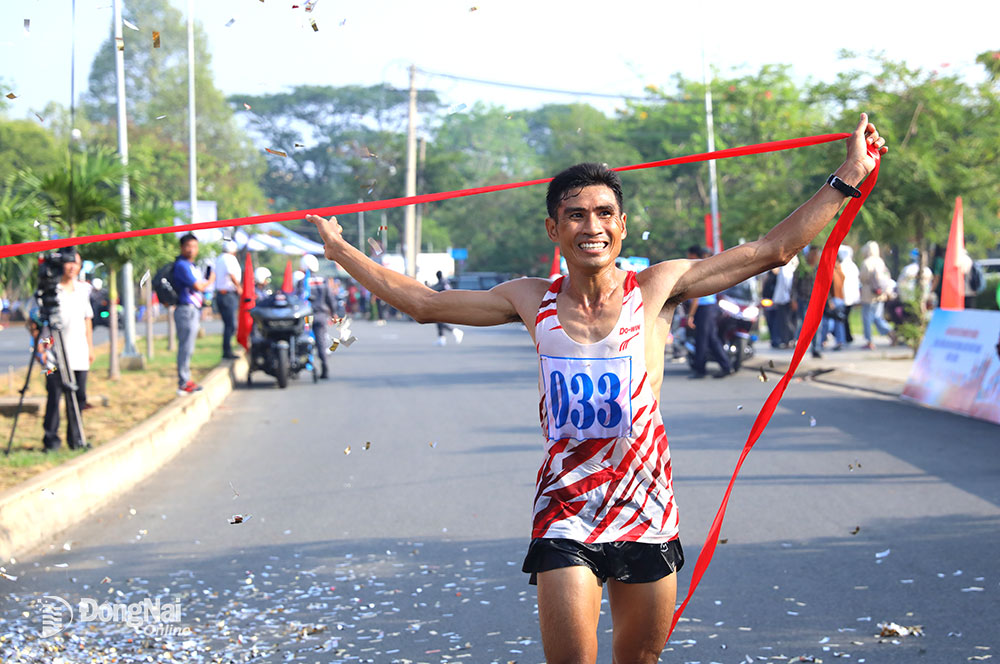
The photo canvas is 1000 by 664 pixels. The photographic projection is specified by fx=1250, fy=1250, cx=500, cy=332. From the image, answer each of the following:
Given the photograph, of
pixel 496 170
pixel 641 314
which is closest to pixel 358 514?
pixel 641 314

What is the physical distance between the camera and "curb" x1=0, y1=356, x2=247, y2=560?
23.1 ft

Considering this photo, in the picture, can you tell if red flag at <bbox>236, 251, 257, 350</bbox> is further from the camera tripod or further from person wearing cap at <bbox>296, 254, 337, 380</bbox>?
the camera tripod

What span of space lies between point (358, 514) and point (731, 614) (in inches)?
125

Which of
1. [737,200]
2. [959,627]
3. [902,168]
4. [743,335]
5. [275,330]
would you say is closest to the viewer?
[959,627]

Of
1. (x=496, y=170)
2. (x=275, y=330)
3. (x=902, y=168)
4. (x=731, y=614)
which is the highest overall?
(x=496, y=170)

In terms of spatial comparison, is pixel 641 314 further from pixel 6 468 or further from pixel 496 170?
pixel 496 170

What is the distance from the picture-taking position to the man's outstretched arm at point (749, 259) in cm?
385

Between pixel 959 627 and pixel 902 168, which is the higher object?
pixel 902 168

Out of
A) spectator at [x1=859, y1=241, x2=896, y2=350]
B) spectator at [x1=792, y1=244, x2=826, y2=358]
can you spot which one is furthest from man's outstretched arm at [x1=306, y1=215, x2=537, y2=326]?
spectator at [x1=859, y1=241, x2=896, y2=350]

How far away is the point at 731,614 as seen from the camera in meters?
5.54

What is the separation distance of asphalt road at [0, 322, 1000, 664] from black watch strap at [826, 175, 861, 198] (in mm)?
1933

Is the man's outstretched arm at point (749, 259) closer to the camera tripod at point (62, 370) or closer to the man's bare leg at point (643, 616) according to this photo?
the man's bare leg at point (643, 616)

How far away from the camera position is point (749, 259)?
3873 mm

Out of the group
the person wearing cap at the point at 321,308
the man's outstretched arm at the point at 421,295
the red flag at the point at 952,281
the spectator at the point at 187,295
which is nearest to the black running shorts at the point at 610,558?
the man's outstretched arm at the point at 421,295
